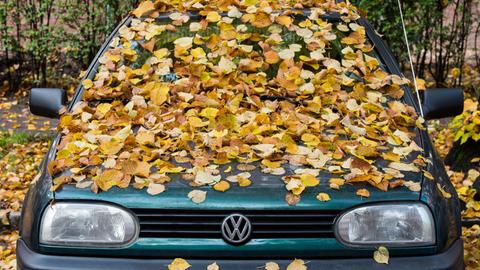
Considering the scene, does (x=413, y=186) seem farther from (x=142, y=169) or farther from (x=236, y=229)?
(x=142, y=169)

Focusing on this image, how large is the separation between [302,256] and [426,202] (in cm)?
55

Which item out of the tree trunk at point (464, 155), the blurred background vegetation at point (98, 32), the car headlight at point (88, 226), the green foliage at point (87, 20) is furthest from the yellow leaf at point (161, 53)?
the green foliage at point (87, 20)

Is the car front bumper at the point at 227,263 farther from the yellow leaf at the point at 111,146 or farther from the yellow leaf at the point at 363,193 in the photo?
the yellow leaf at the point at 111,146

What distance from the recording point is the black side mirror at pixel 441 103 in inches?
148

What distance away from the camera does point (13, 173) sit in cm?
656


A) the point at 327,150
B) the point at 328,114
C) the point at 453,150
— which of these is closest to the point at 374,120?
the point at 328,114

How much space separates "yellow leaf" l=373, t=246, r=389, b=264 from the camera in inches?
108

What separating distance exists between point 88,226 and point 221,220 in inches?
21.2

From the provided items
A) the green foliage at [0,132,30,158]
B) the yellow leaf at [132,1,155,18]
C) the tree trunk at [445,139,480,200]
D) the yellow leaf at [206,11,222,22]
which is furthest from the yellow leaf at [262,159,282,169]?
the green foliage at [0,132,30,158]

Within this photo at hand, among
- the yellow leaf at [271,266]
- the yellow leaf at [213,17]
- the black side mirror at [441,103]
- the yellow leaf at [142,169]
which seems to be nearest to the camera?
the yellow leaf at [271,266]

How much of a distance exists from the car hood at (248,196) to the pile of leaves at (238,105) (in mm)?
38

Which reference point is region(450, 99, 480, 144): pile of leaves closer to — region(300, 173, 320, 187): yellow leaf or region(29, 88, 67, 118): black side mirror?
region(300, 173, 320, 187): yellow leaf

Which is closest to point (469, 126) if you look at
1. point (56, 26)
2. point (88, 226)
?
point (88, 226)

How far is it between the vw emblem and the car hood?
1.6 inches
